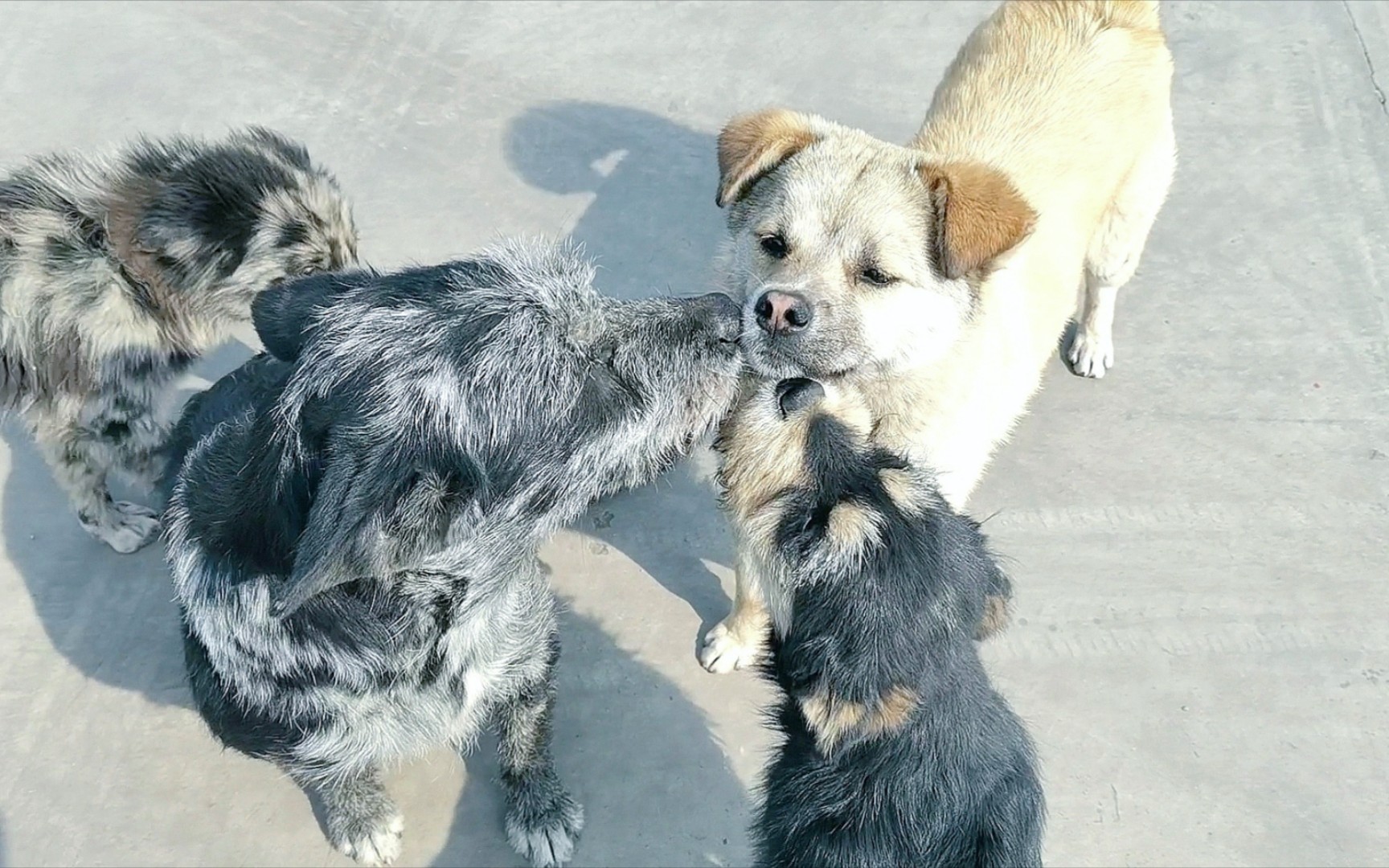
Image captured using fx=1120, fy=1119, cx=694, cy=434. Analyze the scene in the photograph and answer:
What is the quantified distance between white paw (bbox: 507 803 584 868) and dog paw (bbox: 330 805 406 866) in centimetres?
38

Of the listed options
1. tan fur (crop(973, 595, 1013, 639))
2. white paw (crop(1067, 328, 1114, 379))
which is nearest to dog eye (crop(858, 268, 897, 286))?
tan fur (crop(973, 595, 1013, 639))

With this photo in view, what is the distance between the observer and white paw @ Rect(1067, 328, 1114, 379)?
4.75 m

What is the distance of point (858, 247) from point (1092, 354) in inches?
69.8

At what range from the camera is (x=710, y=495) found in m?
4.46

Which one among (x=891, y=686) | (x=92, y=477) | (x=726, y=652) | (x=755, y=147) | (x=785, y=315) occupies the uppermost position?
(x=755, y=147)

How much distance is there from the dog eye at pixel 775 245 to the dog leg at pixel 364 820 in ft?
6.74

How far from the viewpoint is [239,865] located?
364cm

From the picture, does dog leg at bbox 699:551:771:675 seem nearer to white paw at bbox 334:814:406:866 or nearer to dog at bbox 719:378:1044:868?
dog at bbox 719:378:1044:868

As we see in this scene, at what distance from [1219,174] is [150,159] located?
4668 mm

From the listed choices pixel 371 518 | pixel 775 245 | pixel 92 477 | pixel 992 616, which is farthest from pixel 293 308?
pixel 992 616

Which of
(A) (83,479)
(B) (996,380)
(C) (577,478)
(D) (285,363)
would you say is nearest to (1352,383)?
(B) (996,380)

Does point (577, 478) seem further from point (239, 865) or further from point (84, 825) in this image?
point (84, 825)

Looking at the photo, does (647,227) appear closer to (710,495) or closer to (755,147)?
(710,495)

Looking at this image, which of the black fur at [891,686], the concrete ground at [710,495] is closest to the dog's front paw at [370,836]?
the concrete ground at [710,495]
